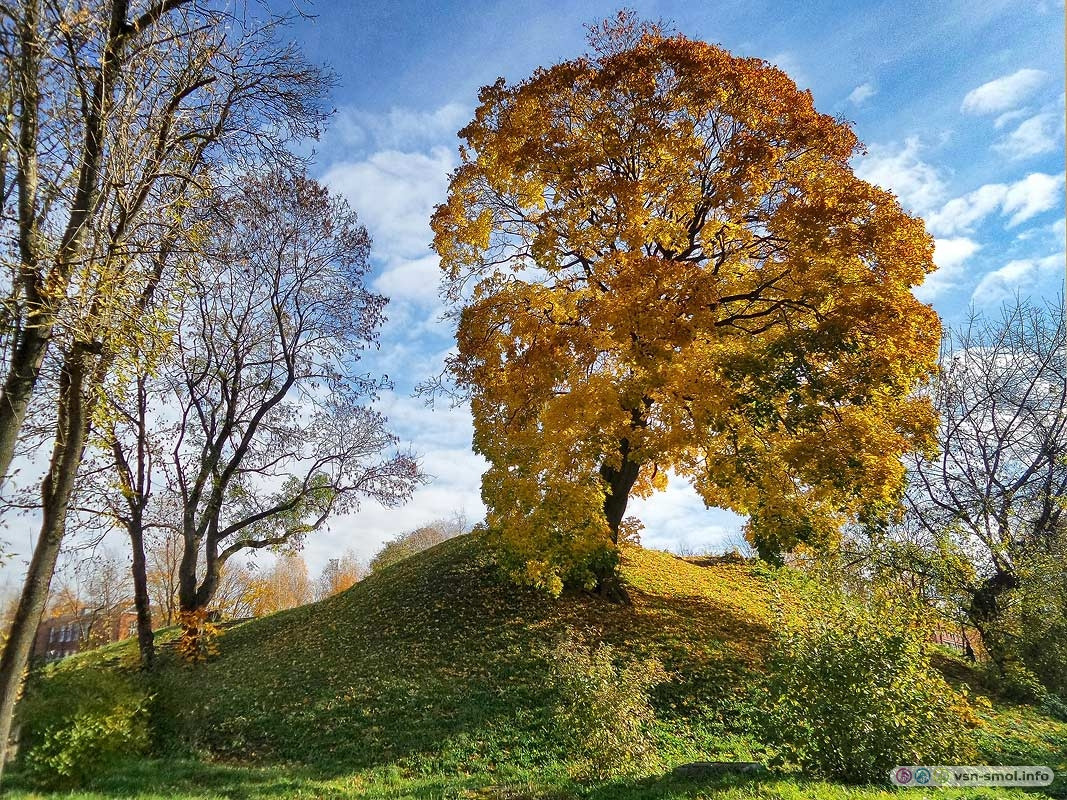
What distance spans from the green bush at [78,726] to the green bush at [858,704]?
354 inches

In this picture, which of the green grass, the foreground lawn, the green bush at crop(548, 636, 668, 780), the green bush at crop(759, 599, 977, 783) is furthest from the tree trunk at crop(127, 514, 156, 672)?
the green bush at crop(759, 599, 977, 783)

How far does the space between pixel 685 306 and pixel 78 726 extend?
443 inches

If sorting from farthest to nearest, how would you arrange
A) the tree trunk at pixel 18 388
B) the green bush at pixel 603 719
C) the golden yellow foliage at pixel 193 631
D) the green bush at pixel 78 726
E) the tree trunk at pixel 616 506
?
the tree trunk at pixel 616 506, the golden yellow foliage at pixel 193 631, the green bush at pixel 603 719, the green bush at pixel 78 726, the tree trunk at pixel 18 388

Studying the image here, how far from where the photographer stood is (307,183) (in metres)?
13.5

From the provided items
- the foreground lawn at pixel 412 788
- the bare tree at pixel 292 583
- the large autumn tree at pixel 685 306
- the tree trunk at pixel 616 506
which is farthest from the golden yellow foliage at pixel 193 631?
the bare tree at pixel 292 583

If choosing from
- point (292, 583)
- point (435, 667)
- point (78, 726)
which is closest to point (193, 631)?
point (78, 726)

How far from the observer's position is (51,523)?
534 centimetres

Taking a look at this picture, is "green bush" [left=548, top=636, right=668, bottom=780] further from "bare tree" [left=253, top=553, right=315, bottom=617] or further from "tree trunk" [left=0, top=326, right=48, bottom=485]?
"bare tree" [left=253, top=553, right=315, bottom=617]

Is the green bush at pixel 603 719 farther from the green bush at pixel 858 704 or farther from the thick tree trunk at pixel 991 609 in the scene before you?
the thick tree trunk at pixel 991 609

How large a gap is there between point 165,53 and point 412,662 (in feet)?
35.8

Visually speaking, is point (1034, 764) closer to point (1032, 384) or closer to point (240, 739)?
point (1032, 384)

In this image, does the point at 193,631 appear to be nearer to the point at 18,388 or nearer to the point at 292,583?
the point at 18,388

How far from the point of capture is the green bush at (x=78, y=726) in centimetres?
723

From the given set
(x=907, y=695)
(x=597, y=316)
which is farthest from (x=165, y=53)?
(x=907, y=695)
